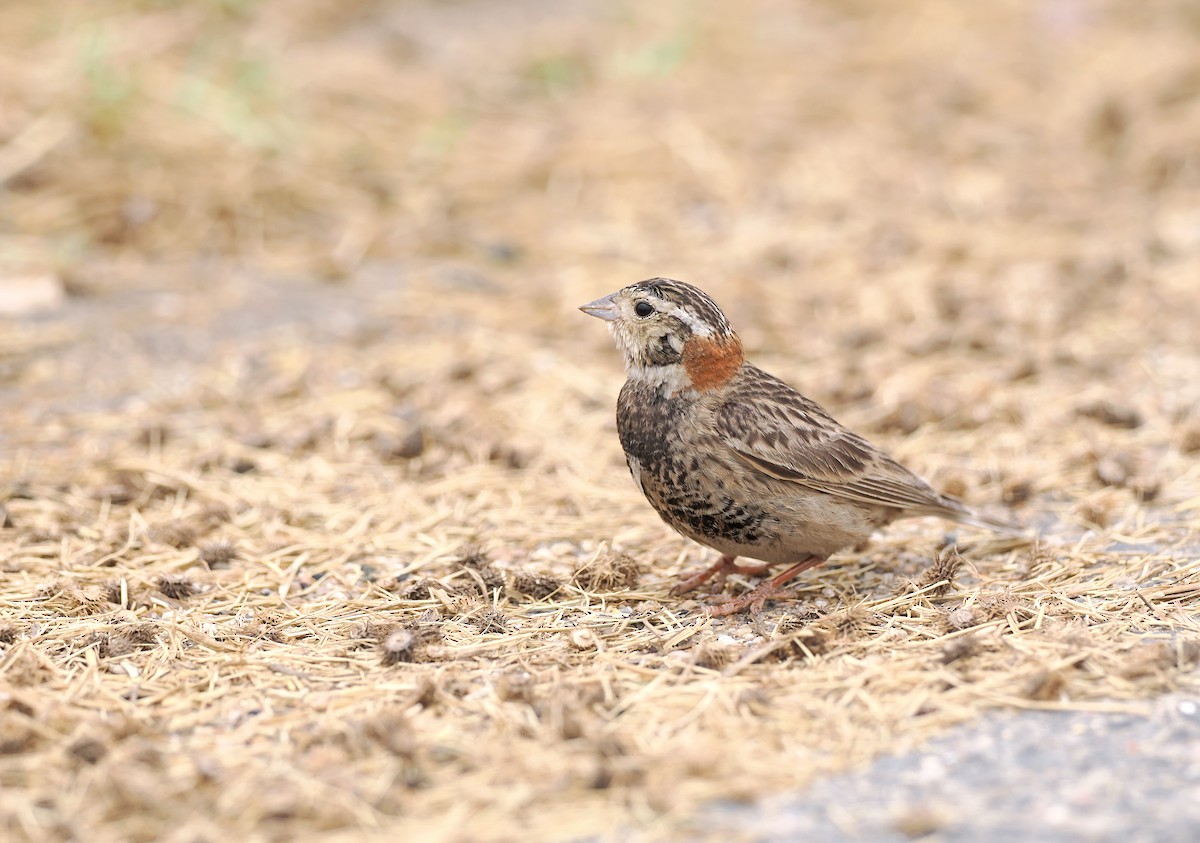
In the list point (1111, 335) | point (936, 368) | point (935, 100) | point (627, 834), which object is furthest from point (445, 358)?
point (935, 100)

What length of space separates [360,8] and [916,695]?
392 inches

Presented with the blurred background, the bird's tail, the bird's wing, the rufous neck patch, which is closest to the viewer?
the bird's wing

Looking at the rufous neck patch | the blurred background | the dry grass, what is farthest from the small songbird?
the blurred background

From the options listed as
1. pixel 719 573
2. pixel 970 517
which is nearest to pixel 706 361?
pixel 719 573

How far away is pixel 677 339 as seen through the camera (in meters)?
4.83

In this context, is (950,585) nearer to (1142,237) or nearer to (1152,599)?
(1152,599)

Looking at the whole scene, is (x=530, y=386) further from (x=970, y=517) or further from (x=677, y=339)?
(x=970, y=517)

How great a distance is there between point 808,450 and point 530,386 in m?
2.45

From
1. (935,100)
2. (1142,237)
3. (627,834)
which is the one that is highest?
(935,100)

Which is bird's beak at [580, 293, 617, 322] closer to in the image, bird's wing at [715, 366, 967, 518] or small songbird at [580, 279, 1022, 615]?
small songbird at [580, 279, 1022, 615]

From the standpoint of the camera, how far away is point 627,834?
3.10 metres

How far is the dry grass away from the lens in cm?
359

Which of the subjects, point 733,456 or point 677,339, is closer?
point 733,456

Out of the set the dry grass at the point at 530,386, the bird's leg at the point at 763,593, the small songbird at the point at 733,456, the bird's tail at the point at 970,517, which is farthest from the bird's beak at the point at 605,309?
the bird's tail at the point at 970,517
